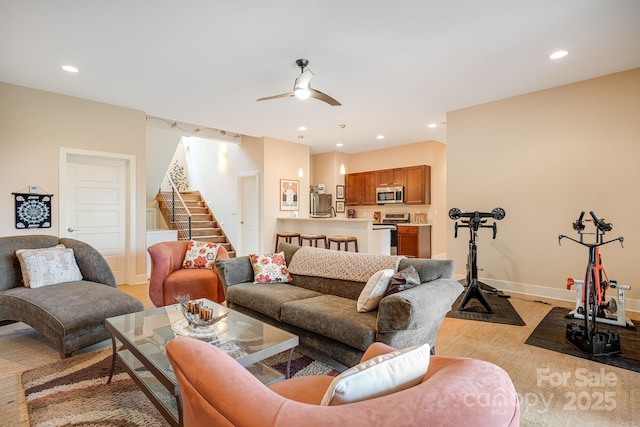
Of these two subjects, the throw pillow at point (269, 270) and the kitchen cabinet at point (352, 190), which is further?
the kitchen cabinet at point (352, 190)

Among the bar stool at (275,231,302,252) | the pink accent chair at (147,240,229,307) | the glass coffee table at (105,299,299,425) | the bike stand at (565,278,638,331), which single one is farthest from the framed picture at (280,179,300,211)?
the bike stand at (565,278,638,331)

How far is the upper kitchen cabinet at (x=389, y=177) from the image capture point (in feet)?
24.8

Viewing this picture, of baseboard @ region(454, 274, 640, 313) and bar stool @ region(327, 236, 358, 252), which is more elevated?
bar stool @ region(327, 236, 358, 252)

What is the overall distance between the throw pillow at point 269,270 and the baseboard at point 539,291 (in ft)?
10.5

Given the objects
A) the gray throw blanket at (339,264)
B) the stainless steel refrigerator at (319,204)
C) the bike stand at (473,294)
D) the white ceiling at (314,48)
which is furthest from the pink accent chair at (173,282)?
the stainless steel refrigerator at (319,204)

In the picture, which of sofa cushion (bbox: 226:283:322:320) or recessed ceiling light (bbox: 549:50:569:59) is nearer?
sofa cushion (bbox: 226:283:322:320)

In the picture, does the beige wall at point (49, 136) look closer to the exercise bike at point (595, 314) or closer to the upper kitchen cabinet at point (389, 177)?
the upper kitchen cabinet at point (389, 177)

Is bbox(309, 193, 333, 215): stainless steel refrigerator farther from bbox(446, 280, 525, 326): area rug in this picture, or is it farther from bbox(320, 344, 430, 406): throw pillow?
bbox(320, 344, 430, 406): throw pillow

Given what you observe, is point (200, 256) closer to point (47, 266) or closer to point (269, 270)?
point (269, 270)

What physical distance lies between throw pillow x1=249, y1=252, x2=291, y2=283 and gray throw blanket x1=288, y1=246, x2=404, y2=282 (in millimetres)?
92

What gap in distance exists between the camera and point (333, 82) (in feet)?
13.1

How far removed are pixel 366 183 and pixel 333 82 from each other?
454 centimetres

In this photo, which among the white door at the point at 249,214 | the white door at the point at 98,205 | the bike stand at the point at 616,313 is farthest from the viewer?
the white door at the point at 249,214

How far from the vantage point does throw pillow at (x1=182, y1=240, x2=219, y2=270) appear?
159 inches
